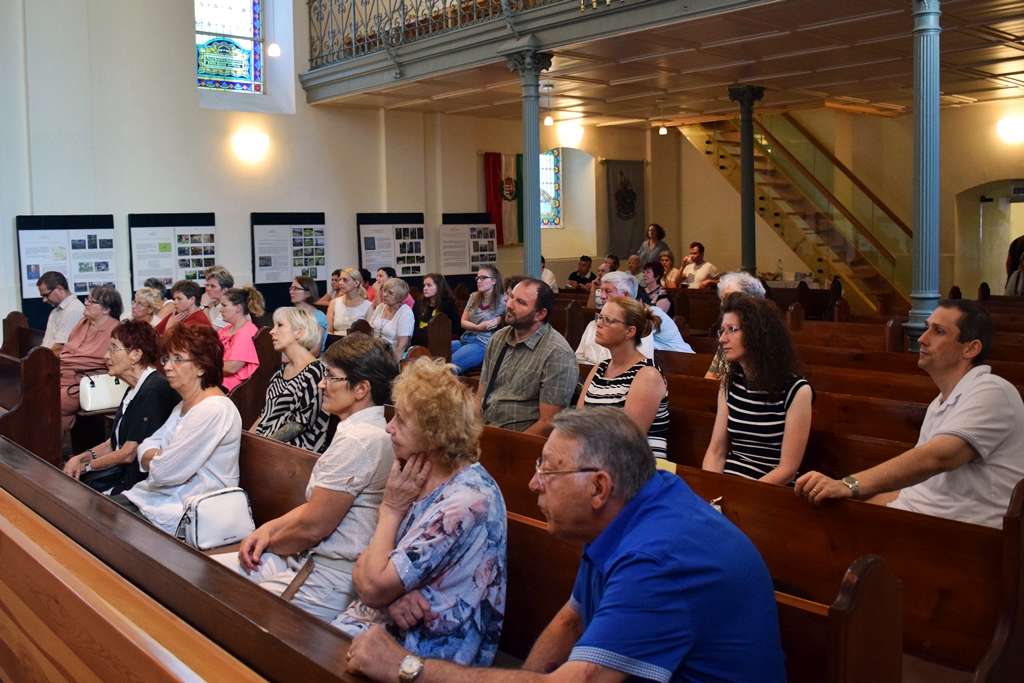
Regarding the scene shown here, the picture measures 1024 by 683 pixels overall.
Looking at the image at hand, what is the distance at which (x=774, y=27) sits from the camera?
8.05m

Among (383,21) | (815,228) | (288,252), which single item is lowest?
(288,252)

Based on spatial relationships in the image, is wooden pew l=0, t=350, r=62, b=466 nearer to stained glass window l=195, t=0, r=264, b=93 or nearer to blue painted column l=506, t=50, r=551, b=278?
blue painted column l=506, t=50, r=551, b=278

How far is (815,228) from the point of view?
13.8 metres

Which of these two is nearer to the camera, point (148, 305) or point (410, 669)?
point (410, 669)

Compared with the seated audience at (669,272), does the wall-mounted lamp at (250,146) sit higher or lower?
higher

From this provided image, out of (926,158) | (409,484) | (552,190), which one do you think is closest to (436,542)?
(409,484)

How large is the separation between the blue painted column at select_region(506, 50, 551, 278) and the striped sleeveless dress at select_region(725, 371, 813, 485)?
5.48 meters

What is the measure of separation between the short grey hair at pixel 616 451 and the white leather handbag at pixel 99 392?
15.7 feet

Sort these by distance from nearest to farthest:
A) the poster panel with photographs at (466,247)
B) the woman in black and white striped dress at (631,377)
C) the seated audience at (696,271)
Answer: the woman in black and white striped dress at (631,377), the seated audience at (696,271), the poster panel with photographs at (466,247)

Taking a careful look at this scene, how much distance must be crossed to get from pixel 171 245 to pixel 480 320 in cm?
528

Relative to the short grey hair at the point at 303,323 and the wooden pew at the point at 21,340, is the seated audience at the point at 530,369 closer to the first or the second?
the short grey hair at the point at 303,323

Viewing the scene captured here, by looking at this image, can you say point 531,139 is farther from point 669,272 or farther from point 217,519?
point 217,519

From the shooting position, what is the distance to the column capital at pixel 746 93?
448 inches

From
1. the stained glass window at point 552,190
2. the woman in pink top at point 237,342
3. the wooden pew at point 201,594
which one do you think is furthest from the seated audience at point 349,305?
the stained glass window at point 552,190
